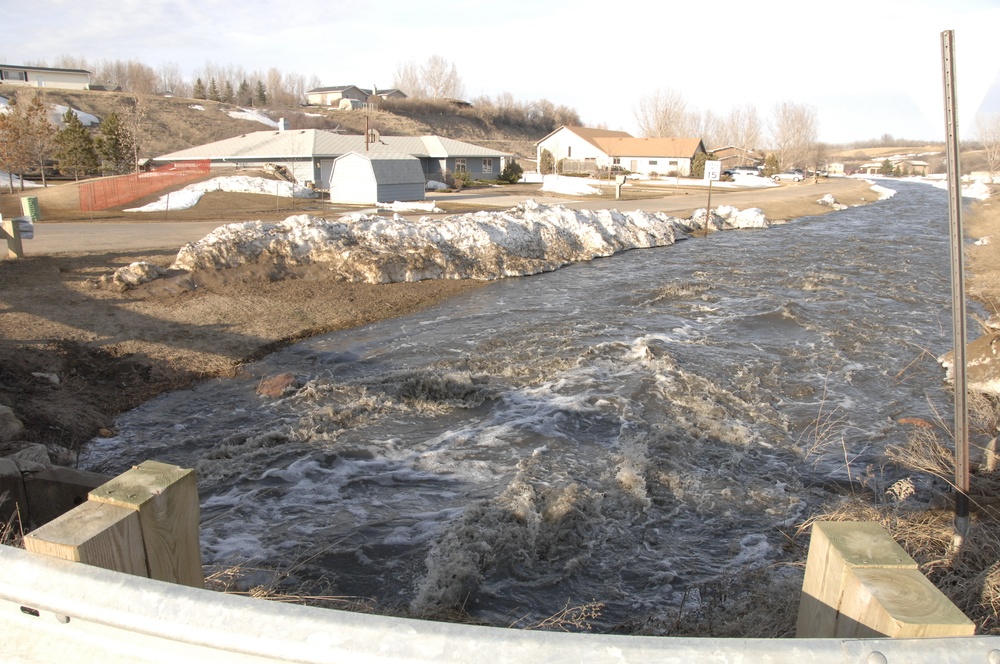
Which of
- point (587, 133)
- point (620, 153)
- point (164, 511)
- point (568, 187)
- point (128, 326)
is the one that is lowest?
point (128, 326)

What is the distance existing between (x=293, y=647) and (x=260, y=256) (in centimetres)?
1531

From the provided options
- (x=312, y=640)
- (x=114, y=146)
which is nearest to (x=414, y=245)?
(x=312, y=640)

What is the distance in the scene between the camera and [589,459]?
776cm

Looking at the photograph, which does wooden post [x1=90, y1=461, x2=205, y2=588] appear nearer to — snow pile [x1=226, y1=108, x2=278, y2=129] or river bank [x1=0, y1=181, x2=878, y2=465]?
river bank [x1=0, y1=181, x2=878, y2=465]

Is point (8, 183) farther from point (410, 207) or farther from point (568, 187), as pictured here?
point (568, 187)

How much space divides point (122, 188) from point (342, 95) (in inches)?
3275

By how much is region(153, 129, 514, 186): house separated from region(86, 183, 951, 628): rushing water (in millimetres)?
27829

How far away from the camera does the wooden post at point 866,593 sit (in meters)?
2.04

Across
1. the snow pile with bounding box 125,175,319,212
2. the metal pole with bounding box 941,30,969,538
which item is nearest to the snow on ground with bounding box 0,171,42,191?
the snow pile with bounding box 125,175,319,212

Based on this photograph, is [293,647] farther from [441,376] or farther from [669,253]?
[669,253]

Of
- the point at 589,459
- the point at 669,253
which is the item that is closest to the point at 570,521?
the point at 589,459

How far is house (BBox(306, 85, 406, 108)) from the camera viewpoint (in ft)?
363

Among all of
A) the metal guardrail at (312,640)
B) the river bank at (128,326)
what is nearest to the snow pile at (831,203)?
the river bank at (128,326)

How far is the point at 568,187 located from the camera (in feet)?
147
